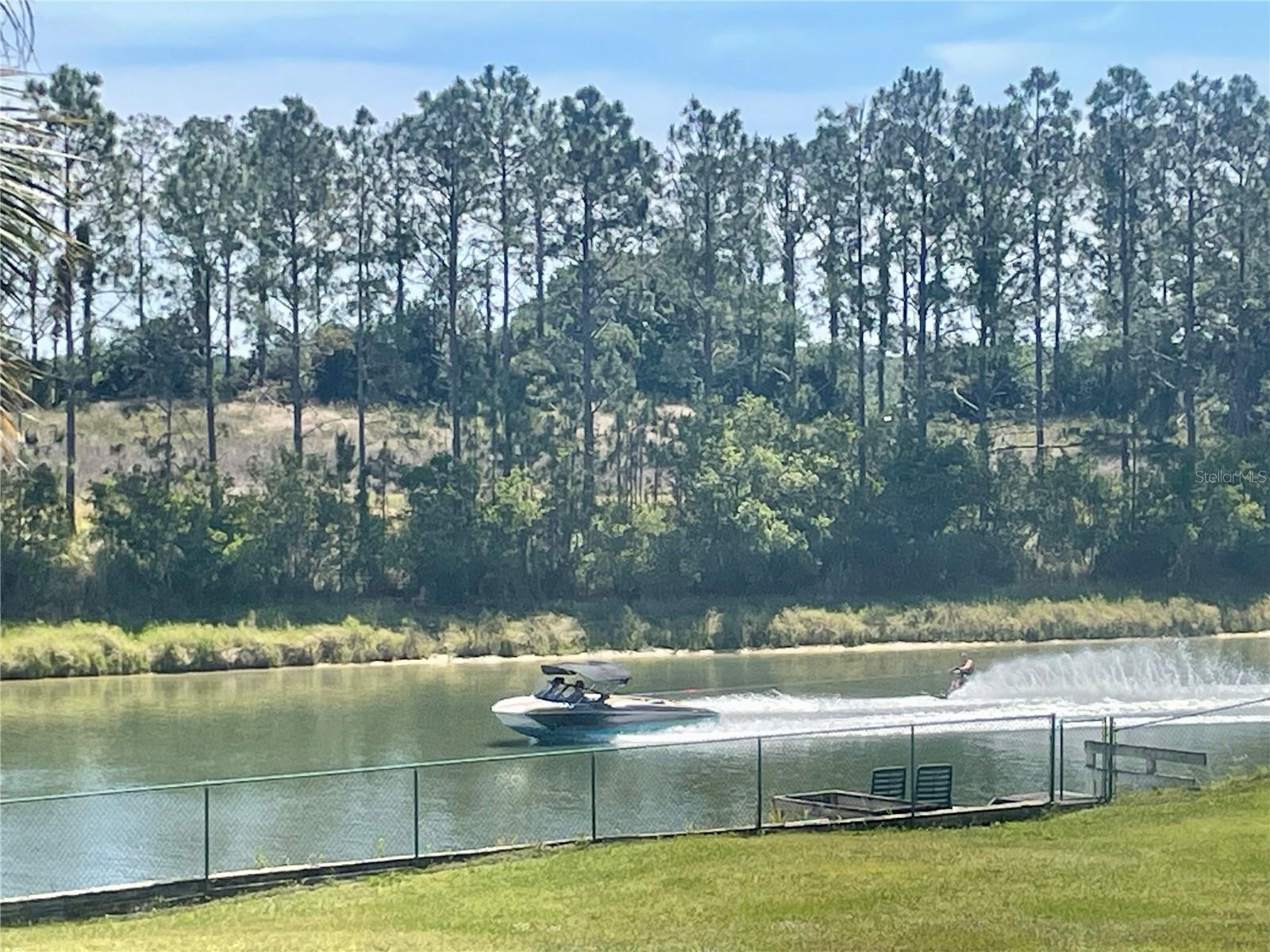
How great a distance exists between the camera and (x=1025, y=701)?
49.4 metres

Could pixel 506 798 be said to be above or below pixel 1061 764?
below

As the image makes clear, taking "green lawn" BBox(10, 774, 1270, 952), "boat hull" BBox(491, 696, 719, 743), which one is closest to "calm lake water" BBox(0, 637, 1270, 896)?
"boat hull" BBox(491, 696, 719, 743)

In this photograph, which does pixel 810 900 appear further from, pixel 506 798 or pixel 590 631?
pixel 590 631

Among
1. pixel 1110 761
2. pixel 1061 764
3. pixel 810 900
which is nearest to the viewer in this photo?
pixel 810 900

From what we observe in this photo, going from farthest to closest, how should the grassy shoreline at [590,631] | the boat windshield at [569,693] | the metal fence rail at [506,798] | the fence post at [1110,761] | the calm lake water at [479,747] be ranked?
1. the grassy shoreline at [590,631]
2. the boat windshield at [569,693]
3. the calm lake water at [479,747]
4. the fence post at [1110,761]
5. the metal fence rail at [506,798]

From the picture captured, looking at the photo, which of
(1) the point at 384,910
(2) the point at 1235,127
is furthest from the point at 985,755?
(2) the point at 1235,127

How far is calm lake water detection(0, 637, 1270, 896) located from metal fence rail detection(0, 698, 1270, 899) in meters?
0.10

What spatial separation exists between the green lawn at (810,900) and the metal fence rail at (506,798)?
2.16 meters

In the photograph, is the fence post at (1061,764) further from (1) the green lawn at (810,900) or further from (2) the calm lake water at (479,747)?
(1) the green lawn at (810,900)

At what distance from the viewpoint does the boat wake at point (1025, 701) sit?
44969 mm

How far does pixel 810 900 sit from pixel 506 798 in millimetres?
15288

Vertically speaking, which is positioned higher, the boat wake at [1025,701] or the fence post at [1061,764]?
the fence post at [1061,764]

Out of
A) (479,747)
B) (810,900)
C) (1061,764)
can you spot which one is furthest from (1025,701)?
(810,900)

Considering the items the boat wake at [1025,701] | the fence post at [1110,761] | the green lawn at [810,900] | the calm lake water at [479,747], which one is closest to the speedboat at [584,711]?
the boat wake at [1025,701]
